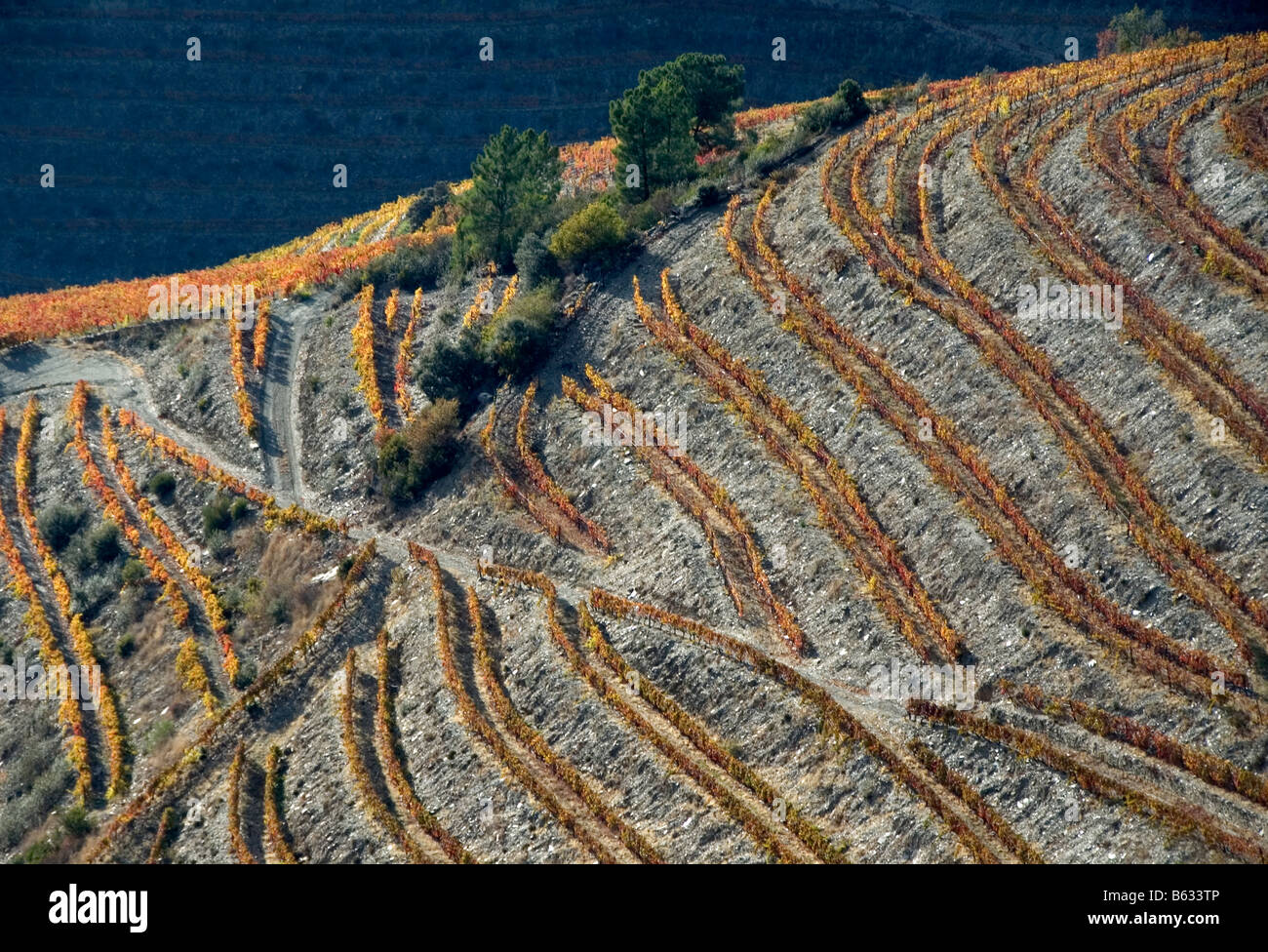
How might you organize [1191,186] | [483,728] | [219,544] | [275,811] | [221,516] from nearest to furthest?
[483,728] < [275,811] < [1191,186] < [219,544] < [221,516]

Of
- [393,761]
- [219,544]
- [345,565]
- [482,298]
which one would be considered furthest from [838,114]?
[393,761]

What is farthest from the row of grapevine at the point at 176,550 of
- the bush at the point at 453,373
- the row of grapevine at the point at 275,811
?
the bush at the point at 453,373

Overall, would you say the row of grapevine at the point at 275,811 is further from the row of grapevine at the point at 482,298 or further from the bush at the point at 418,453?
the row of grapevine at the point at 482,298

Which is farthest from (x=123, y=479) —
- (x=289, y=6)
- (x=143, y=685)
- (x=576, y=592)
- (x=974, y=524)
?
(x=289, y=6)

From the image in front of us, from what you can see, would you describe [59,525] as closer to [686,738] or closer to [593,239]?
[593,239]

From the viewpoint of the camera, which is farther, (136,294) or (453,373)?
(136,294)
